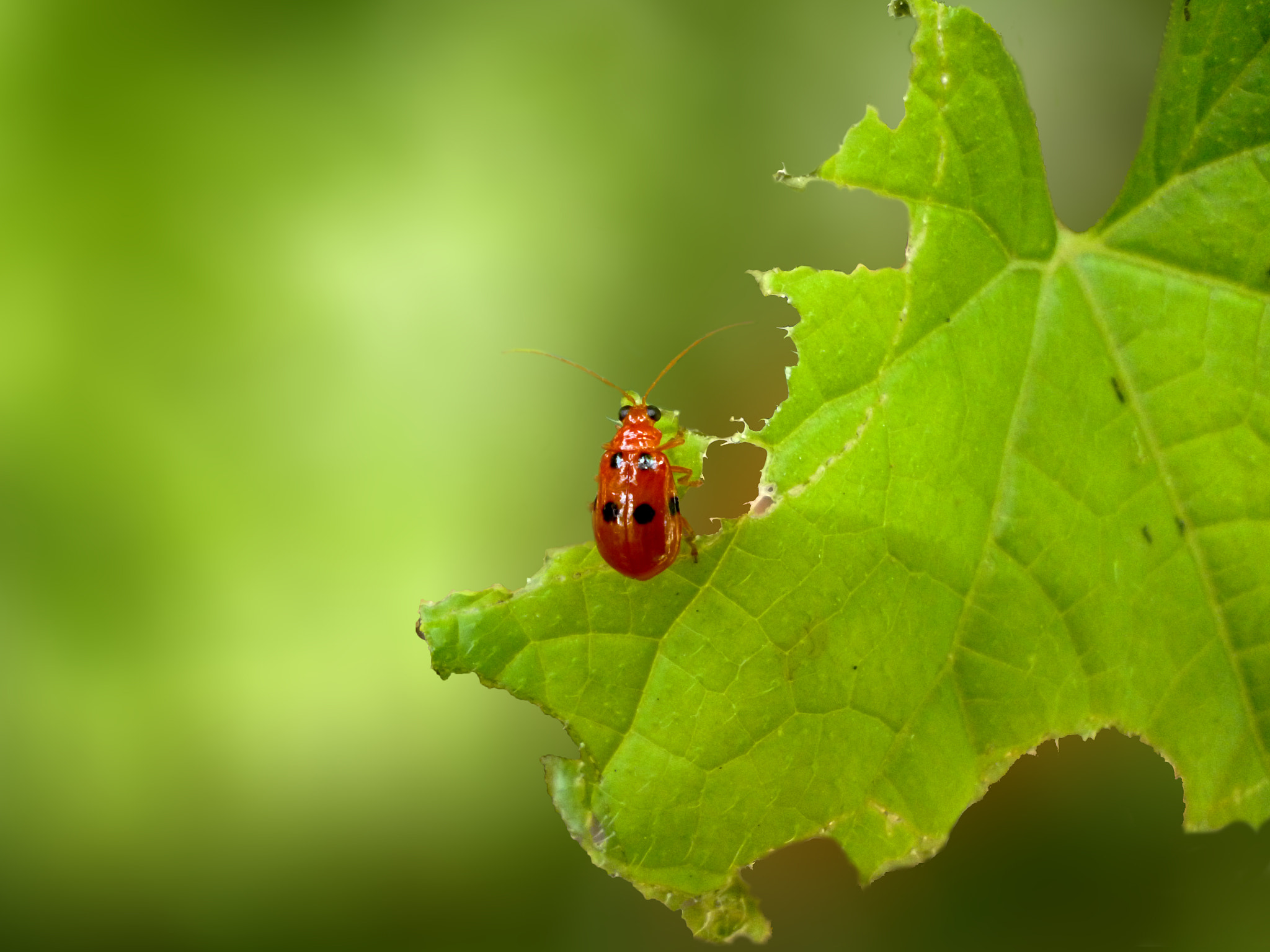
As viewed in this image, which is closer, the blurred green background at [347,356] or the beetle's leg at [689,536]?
the beetle's leg at [689,536]

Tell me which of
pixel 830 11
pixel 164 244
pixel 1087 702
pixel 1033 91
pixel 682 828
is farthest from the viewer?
pixel 164 244

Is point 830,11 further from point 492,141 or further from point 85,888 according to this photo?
point 85,888

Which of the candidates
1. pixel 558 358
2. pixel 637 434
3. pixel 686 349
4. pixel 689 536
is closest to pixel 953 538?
pixel 689 536

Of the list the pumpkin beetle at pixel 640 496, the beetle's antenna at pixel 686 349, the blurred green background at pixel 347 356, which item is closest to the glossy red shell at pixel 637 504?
the pumpkin beetle at pixel 640 496

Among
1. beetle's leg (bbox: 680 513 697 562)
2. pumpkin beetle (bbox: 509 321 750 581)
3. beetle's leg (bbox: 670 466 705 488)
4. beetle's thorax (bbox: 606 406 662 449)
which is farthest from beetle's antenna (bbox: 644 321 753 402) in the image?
beetle's leg (bbox: 680 513 697 562)

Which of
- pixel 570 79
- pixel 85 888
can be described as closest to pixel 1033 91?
pixel 570 79

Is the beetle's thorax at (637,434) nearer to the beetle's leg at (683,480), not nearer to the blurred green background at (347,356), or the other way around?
the beetle's leg at (683,480)

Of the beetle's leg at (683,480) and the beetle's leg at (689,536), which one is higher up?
the beetle's leg at (683,480)

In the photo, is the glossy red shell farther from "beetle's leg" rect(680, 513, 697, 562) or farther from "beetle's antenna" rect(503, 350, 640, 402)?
"beetle's antenna" rect(503, 350, 640, 402)
